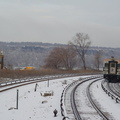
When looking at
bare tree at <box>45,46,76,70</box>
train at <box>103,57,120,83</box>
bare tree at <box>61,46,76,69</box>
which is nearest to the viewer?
train at <box>103,57,120,83</box>

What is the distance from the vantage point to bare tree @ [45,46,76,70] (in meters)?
76.1

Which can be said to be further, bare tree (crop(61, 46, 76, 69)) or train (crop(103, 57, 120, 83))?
bare tree (crop(61, 46, 76, 69))

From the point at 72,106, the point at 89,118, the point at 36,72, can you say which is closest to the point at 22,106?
the point at 72,106

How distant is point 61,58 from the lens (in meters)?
76.2

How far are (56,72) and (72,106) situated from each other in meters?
45.6

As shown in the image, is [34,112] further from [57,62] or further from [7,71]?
[57,62]

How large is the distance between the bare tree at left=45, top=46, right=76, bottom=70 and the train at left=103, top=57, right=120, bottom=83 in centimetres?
3551

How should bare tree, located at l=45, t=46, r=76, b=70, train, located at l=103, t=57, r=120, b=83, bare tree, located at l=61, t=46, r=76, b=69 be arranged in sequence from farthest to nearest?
bare tree, located at l=61, t=46, r=76, b=69 < bare tree, located at l=45, t=46, r=76, b=70 < train, located at l=103, t=57, r=120, b=83

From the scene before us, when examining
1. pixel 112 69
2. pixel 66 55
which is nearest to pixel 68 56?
pixel 66 55

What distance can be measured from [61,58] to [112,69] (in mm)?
36421

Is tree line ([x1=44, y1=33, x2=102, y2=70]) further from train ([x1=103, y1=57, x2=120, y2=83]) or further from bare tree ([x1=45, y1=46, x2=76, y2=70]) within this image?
train ([x1=103, y1=57, x2=120, y2=83])

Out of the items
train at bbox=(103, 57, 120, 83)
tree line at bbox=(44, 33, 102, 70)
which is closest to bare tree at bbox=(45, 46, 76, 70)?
tree line at bbox=(44, 33, 102, 70)

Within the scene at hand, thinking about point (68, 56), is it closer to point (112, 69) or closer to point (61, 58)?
point (61, 58)

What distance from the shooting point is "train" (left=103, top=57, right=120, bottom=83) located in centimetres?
4047
